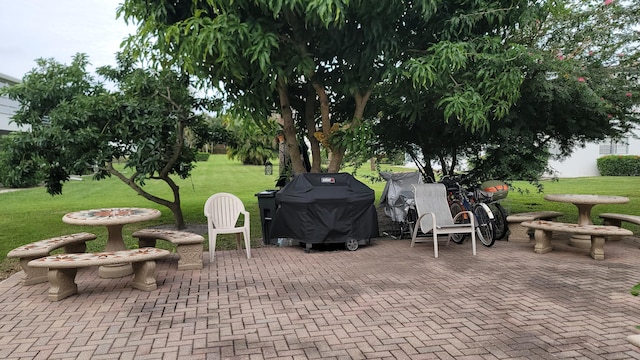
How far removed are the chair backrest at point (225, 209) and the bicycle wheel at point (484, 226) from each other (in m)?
3.58

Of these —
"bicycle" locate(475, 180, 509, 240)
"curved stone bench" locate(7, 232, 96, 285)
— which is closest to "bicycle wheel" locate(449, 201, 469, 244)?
"bicycle" locate(475, 180, 509, 240)

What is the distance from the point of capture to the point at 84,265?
14.1 feet

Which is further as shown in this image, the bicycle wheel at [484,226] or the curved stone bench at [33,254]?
the bicycle wheel at [484,226]

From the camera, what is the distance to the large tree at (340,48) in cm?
575

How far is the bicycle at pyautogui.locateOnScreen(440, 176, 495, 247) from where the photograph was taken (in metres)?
6.74

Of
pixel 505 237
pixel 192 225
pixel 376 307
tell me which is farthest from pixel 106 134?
pixel 505 237

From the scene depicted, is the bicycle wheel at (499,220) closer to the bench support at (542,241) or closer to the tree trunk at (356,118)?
the bench support at (542,241)

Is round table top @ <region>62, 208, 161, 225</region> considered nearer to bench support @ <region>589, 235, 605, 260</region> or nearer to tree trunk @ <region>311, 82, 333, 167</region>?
tree trunk @ <region>311, 82, 333, 167</region>

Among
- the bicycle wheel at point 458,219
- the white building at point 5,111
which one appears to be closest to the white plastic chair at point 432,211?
the bicycle wheel at point 458,219

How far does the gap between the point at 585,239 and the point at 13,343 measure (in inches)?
280

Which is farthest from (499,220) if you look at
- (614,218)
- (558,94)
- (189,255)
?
(189,255)

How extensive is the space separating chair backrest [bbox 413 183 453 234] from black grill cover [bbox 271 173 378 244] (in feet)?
2.37

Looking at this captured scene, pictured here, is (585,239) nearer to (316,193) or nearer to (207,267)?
(316,193)

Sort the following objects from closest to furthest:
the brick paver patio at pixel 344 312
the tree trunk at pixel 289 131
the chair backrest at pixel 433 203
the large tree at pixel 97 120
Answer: the brick paver patio at pixel 344 312 < the chair backrest at pixel 433 203 < the large tree at pixel 97 120 < the tree trunk at pixel 289 131
